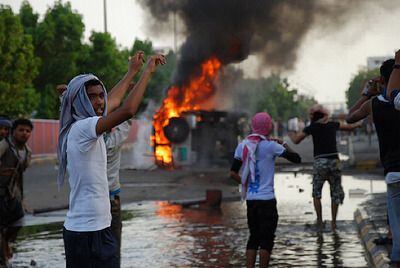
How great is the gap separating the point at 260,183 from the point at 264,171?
114 millimetres

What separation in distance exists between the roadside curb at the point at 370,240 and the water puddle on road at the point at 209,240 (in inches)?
4.4

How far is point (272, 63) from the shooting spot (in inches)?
1164

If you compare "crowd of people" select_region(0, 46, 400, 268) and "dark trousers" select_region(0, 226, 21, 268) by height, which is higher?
"crowd of people" select_region(0, 46, 400, 268)

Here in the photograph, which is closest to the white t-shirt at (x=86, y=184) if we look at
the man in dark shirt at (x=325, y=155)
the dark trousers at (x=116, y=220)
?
the dark trousers at (x=116, y=220)

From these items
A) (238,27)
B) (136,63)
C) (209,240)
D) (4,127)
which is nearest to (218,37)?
(238,27)

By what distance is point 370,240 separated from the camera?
8.51m

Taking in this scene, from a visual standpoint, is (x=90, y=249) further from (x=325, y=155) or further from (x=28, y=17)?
(x=28, y=17)

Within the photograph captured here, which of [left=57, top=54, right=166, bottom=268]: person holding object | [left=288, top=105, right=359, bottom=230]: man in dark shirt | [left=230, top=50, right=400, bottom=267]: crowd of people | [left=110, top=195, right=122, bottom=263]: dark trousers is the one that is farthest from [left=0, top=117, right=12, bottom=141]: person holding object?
[left=288, top=105, right=359, bottom=230]: man in dark shirt

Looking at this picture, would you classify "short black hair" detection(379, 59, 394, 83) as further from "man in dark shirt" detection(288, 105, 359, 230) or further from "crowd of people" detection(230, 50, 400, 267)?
"man in dark shirt" detection(288, 105, 359, 230)

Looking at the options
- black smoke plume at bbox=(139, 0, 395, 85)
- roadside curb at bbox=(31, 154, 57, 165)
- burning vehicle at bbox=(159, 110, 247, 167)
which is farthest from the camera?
roadside curb at bbox=(31, 154, 57, 165)

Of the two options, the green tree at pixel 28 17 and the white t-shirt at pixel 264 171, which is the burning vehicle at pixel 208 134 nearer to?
the white t-shirt at pixel 264 171

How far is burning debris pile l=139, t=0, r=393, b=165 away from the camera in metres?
27.6

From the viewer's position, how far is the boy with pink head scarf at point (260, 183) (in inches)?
277

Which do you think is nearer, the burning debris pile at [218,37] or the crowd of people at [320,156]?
the crowd of people at [320,156]
